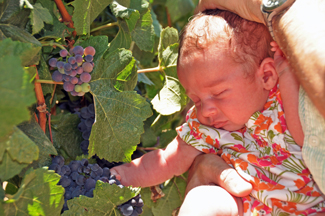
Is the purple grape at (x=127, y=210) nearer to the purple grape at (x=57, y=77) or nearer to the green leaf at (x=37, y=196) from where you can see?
the green leaf at (x=37, y=196)

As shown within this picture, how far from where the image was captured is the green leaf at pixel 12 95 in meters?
0.60

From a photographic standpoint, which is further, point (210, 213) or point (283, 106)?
point (283, 106)

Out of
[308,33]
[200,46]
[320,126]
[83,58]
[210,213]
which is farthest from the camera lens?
[200,46]

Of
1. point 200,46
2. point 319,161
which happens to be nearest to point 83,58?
point 200,46

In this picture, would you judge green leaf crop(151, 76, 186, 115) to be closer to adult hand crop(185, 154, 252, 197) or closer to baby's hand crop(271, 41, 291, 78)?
adult hand crop(185, 154, 252, 197)

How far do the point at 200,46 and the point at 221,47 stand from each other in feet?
0.27

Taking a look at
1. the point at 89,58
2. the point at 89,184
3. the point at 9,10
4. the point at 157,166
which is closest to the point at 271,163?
the point at 157,166

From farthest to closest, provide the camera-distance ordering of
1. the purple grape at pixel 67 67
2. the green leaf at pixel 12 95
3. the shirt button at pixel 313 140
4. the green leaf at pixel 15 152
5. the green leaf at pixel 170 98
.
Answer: the green leaf at pixel 170 98, the purple grape at pixel 67 67, the shirt button at pixel 313 140, the green leaf at pixel 15 152, the green leaf at pixel 12 95

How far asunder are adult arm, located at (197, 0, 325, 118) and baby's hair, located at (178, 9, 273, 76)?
220 mm

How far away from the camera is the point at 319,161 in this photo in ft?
2.86

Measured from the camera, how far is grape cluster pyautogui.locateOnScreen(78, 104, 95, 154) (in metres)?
1.18

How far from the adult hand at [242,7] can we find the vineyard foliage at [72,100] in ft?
0.82

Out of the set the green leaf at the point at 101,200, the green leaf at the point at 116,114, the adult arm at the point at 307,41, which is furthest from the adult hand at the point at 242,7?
the green leaf at the point at 101,200

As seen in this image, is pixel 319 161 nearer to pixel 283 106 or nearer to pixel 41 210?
pixel 283 106
